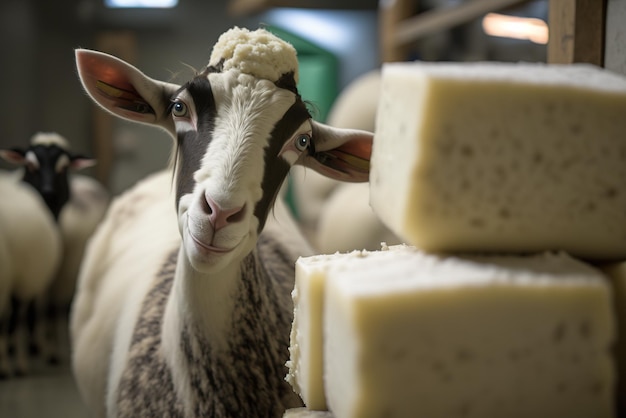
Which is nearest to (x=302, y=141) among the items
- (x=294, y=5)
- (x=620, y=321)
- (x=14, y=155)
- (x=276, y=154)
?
(x=276, y=154)

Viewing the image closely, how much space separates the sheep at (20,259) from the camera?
3.11m

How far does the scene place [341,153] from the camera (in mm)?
1375

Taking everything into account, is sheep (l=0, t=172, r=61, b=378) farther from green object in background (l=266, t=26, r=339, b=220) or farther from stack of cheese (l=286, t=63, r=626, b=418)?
stack of cheese (l=286, t=63, r=626, b=418)

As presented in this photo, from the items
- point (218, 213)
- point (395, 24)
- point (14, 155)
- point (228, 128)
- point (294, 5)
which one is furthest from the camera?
point (294, 5)

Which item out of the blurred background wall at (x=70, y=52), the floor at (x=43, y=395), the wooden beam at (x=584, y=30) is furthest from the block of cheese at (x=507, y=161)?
the blurred background wall at (x=70, y=52)

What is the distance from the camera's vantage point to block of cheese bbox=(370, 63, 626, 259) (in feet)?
2.67

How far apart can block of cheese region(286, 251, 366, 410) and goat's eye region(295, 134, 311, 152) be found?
0.36m

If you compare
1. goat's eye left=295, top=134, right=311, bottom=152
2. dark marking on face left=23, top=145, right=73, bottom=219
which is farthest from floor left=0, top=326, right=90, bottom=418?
goat's eye left=295, top=134, right=311, bottom=152

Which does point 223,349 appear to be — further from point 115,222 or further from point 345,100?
point 345,100

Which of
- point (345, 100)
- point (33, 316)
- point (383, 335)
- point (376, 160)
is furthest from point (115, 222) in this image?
point (345, 100)

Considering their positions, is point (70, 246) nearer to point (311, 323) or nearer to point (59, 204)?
point (59, 204)

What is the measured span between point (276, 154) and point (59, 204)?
2.62 metres

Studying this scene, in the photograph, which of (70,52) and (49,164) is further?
(70,52)

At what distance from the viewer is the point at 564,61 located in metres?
1.49
